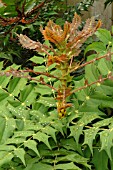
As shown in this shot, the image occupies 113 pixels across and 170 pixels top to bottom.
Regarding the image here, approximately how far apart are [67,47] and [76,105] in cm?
26

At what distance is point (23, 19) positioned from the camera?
7.84 ft

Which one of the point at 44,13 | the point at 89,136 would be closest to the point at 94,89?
the point at 89,136

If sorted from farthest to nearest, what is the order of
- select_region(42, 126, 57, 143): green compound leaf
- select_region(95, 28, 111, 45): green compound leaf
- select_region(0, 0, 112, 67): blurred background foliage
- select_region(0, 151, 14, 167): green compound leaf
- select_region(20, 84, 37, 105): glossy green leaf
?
select_region(0, 0, 112, 67): blurred background foliage, select_region(95, 28, 111, 45): green compound leaf, select_region(20, 84, 37, 105): glossy green leaf, select_region(42, 126, 57, 143): green compound leaf, select_region(0, 151, 14, 167): green compound leaf

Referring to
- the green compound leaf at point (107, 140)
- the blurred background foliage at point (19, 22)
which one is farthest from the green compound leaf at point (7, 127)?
the blurred background foliage at point (19, 22)

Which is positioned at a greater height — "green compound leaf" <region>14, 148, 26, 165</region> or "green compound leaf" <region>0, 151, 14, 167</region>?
"green compound leaf" <region>14, 148, 26, 165</region>

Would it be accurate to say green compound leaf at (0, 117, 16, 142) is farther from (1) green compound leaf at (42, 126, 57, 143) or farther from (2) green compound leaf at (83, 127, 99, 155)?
(2) green compound leaf at (83, 127, 99, 155)

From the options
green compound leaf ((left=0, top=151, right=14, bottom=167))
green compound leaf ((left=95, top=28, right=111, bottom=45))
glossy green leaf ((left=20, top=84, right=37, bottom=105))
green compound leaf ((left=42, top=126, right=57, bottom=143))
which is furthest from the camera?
green compound leaf ((left=95, top=28, right=111, bottom=45))

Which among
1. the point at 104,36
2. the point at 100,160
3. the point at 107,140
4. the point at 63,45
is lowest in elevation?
the point at 100,160

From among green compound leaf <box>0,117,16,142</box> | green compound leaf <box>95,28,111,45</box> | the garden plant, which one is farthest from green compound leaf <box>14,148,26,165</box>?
green compound leaf <box>95,28,111,45</box>

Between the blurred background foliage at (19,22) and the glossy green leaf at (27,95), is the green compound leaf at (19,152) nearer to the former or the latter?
the glossy green leaf at (27,95)

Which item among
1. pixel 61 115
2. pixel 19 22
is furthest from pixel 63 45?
pixel 19 22

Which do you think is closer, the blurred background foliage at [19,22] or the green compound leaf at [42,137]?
the green compound leaf at [42,137]

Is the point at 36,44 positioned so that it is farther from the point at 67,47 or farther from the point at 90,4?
the point at 90,4

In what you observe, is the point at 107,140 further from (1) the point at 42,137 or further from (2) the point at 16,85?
(2) the point at 16,85
